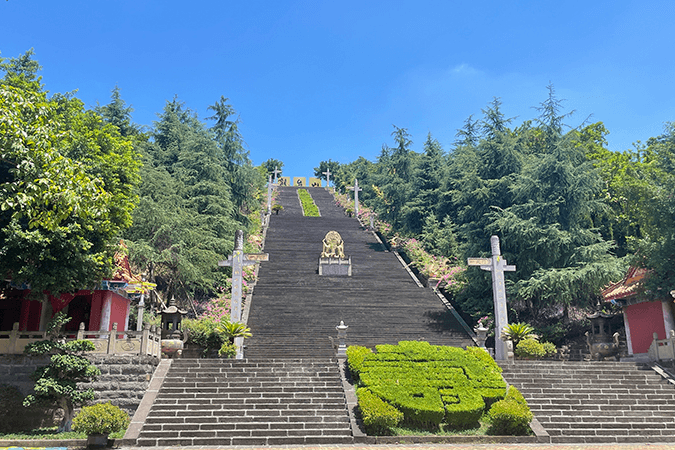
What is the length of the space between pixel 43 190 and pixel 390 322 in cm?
1592

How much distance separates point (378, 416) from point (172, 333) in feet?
30.0

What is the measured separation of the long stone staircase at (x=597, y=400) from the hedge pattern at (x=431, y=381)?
1.22 m

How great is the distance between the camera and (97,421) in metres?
11.4

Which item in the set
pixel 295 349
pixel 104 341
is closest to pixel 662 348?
pixel 295 349

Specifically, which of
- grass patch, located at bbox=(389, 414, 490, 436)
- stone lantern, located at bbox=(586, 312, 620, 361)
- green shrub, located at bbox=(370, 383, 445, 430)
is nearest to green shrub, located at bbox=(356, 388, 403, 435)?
grass patch, located at bbox=(389, 414, 490, 436)

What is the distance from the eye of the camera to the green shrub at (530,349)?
17.6m

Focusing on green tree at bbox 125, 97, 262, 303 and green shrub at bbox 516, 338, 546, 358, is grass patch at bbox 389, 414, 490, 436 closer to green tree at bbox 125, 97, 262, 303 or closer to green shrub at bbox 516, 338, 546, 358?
green shrub at bbox 516, 338, 546, 358

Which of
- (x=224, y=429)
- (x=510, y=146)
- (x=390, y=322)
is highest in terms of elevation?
(x=510, y=146)

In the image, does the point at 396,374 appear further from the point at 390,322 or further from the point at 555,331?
the point at 555,331

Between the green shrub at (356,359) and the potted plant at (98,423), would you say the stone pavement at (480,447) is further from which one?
the green shrub at (356,359)

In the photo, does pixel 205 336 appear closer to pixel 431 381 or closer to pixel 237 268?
pixel 237 268

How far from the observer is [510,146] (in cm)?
2928

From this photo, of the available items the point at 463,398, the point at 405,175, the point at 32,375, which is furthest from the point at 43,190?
the point at 405,175

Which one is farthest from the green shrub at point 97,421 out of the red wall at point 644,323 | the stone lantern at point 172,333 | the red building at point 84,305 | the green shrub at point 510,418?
the red wall at point 644,323
